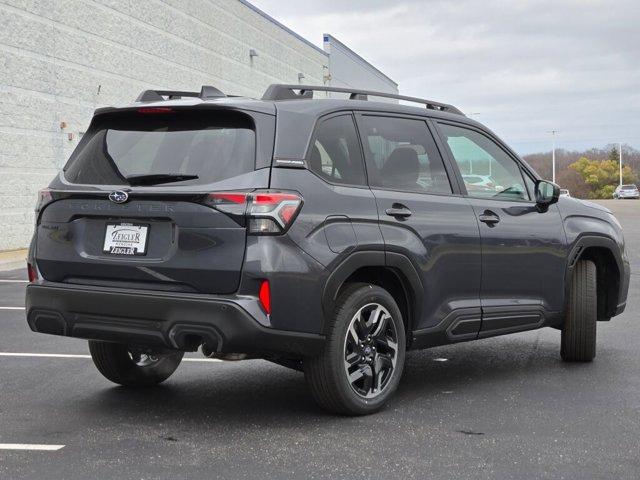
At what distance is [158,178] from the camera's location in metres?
5.26

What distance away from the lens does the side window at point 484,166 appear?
652 centimetres

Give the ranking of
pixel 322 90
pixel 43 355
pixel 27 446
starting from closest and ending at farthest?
pixel 27 446
pixel 322 90
pixel 43 355

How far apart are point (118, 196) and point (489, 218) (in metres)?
2.51

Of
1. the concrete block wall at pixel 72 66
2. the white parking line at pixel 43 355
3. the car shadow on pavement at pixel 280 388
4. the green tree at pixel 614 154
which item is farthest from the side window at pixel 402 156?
the green tree at pixel 614 154

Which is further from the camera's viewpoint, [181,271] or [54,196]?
[54,196]

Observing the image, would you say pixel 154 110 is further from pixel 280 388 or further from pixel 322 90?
pixel 280 388

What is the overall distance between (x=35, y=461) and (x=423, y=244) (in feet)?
8.32

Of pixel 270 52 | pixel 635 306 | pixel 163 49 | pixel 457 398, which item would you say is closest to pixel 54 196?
pixel 457 398

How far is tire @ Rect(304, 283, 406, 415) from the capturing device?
5.34 metres

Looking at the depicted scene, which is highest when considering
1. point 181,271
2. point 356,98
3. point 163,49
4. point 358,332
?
point 163,49

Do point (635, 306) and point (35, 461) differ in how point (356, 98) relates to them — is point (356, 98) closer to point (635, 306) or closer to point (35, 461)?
point (35, 461)

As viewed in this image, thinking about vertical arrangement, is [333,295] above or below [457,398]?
above

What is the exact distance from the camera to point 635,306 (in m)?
10.9

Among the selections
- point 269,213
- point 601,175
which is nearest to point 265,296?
point 269,213
